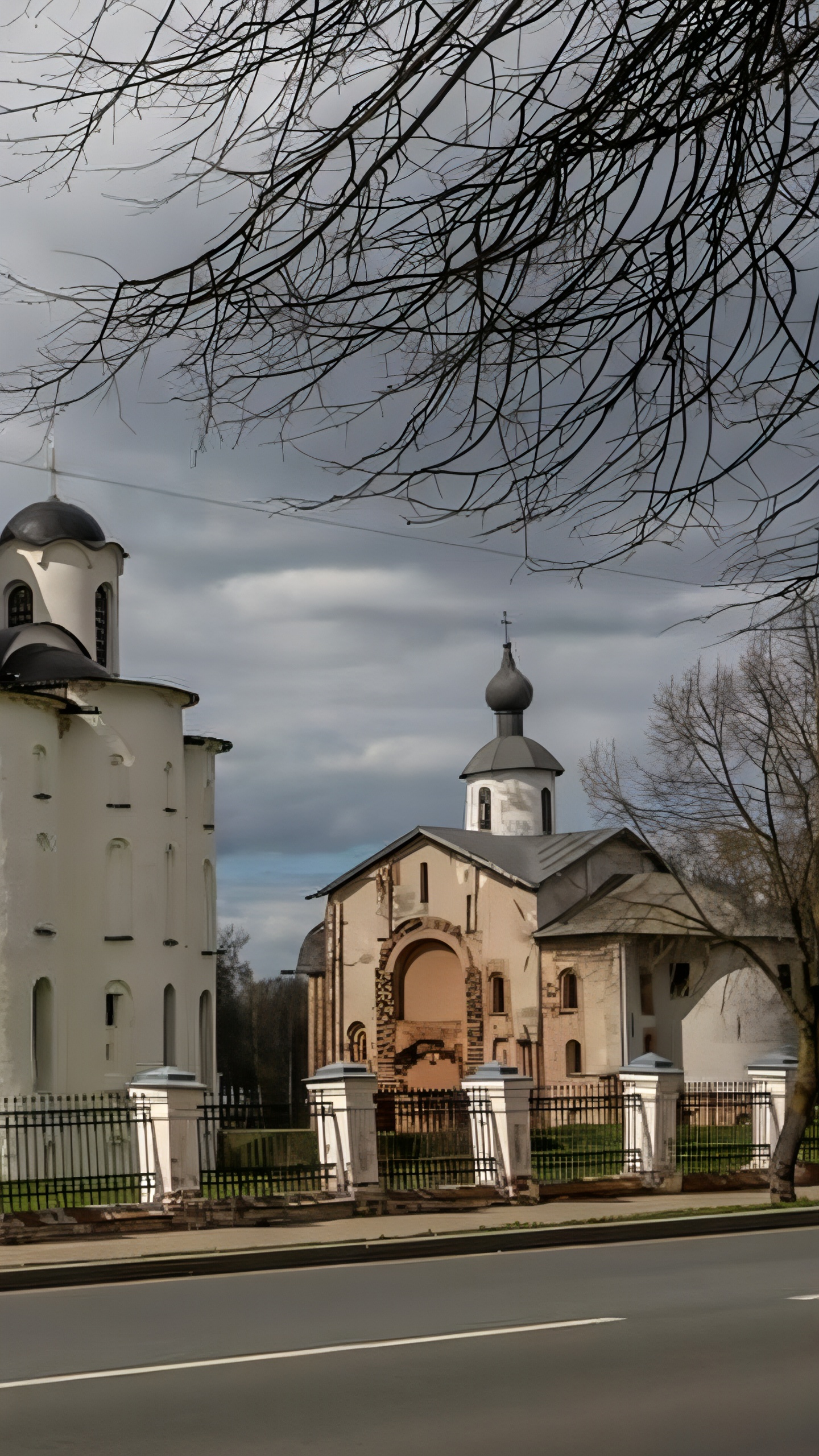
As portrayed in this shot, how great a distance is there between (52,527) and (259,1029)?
64.0 meters

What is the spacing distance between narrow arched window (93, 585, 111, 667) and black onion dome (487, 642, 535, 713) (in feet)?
107

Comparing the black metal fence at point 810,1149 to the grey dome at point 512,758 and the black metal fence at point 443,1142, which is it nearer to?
the black metal fence at point 443,1142

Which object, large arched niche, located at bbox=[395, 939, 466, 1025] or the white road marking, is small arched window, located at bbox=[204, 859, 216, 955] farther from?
the white road marking

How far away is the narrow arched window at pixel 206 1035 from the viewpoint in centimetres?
3753

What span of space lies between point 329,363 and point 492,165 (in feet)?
2.66

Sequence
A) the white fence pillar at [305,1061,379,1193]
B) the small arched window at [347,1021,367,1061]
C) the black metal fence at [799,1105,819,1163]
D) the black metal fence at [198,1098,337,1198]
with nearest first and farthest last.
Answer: the white fence pillar at [305,1061,379,1193], the black metal fence at [198,1098,337,1198], the black metal fence at [799,1105,819,1163], the small arched window at [347,1021,367,1061]

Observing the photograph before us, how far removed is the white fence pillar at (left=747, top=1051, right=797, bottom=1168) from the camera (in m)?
23.9

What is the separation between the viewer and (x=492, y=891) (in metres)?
58.0

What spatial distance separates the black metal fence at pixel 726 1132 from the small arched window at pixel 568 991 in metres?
31.0

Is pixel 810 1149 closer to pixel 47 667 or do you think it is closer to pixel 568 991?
pixel 47 667

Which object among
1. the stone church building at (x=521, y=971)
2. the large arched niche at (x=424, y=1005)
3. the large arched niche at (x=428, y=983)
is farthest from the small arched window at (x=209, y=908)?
the large arched niche at (x=428, y=983)

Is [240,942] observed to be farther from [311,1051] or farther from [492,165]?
[492,165]

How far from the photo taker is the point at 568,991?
55.5 metres

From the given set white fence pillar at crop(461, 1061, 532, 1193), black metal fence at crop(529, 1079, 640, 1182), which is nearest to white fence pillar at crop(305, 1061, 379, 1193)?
white fence pillar at crop(461, 1061, 532, 1193)
